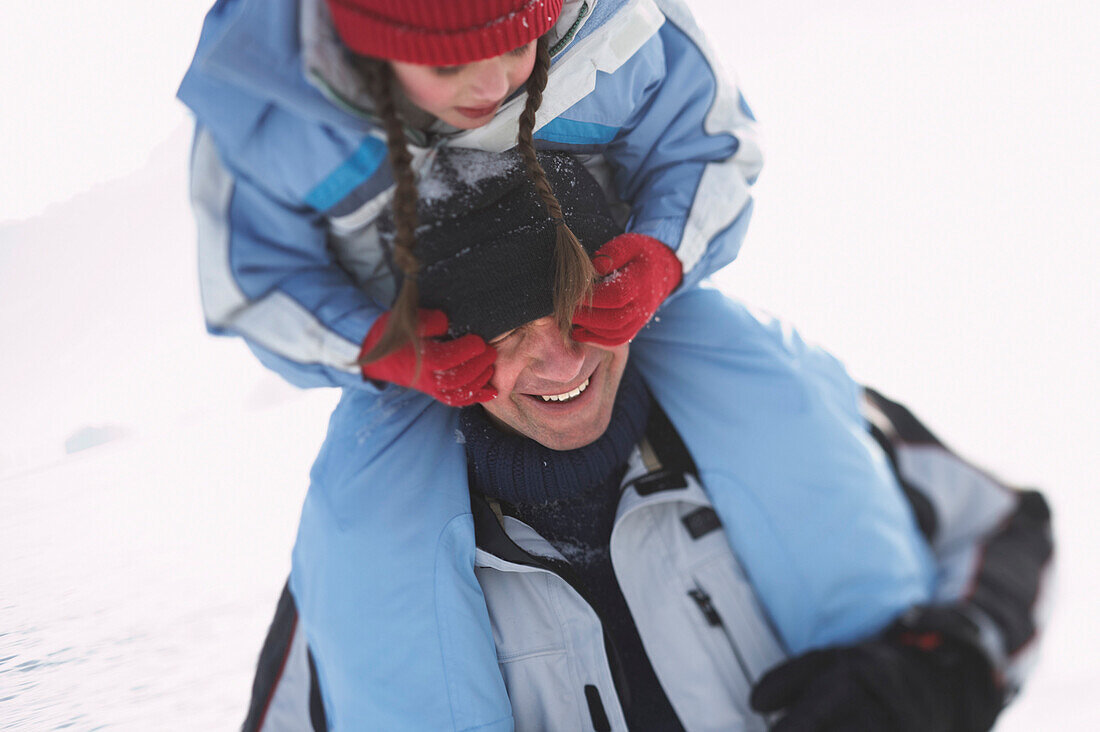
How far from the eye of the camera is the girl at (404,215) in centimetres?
73

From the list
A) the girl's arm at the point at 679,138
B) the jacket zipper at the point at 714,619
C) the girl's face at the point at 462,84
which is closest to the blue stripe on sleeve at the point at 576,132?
the girl's arm at the point at 679,138

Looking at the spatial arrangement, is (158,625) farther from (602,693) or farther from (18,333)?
(18,333)

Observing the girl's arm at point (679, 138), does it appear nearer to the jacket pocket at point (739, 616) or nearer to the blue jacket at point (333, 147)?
the blue jacket at point (333, 147)

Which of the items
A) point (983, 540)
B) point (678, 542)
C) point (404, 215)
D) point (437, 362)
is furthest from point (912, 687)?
point (404, 215)

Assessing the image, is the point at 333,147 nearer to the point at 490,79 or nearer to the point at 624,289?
the point at 490,79

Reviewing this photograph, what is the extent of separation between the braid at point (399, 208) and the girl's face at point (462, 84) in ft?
0.10

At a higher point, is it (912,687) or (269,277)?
(269,277)

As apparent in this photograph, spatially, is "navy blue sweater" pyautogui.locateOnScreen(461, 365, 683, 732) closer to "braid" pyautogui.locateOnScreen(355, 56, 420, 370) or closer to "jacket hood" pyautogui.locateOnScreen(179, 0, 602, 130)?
"braid" pyautogui.locateOnScreen(355, 56, 420, 370)

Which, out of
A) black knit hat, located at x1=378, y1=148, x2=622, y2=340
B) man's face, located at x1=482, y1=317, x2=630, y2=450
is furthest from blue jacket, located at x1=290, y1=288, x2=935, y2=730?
black knit hat, located at x1=378, y1=148, x2=622, y2=340

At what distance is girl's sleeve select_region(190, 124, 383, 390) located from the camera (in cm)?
80

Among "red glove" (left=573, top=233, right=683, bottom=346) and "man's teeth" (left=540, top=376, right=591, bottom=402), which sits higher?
"red glove" (left=573, top=233, right=683, bottom=346)

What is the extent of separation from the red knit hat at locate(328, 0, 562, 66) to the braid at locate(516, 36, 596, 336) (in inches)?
4.3

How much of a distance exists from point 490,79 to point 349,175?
0.22 metres

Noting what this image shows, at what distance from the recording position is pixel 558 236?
0.89 metres
